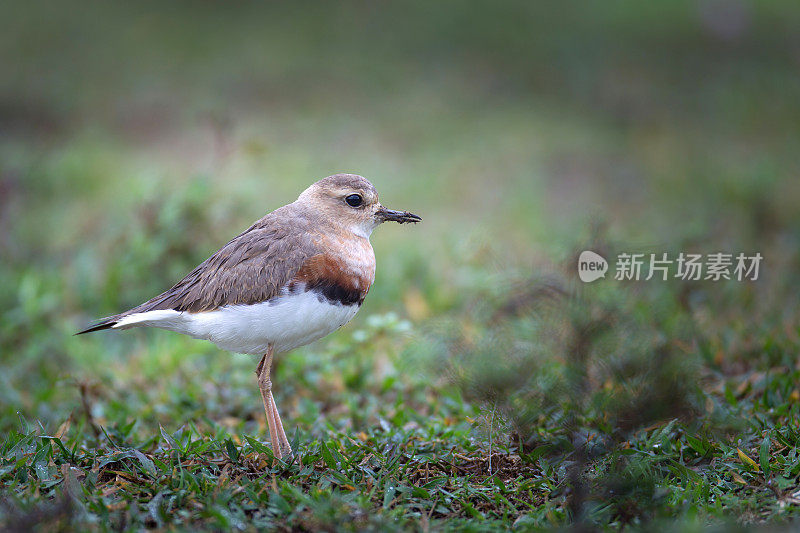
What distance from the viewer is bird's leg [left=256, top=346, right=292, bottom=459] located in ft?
13.2

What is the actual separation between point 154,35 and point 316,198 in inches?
368

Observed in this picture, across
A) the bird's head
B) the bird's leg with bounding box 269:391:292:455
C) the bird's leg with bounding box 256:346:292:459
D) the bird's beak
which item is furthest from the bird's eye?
the bird's leg with bounding box 269:391:292:455

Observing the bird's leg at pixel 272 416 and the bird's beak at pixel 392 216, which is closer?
the bird's leg at pixel 272 416

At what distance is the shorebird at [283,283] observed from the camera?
393 centimetres

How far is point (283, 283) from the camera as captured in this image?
393 centimetres

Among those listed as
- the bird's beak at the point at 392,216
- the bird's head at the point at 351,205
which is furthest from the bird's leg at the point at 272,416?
the bird's beak at the point at 392,216

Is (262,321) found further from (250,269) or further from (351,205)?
(351,205)

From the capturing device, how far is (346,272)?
4.00 meters

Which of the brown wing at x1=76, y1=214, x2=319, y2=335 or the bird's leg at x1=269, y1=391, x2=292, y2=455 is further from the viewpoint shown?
the bird's leg at x1=269, y1=391, x2=292, y2=455

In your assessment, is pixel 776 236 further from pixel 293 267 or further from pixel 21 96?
pixel 21 96

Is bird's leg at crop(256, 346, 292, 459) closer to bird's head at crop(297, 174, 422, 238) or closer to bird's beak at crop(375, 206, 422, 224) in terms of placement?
bird's head at crop(297, 174, 422, 238)

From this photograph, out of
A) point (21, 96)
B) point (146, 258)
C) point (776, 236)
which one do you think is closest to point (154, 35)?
point (21, 96)

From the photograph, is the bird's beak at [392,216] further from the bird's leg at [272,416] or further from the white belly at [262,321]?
the bird's leg at [272,416]

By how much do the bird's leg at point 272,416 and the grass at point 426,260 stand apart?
107 millimetres
